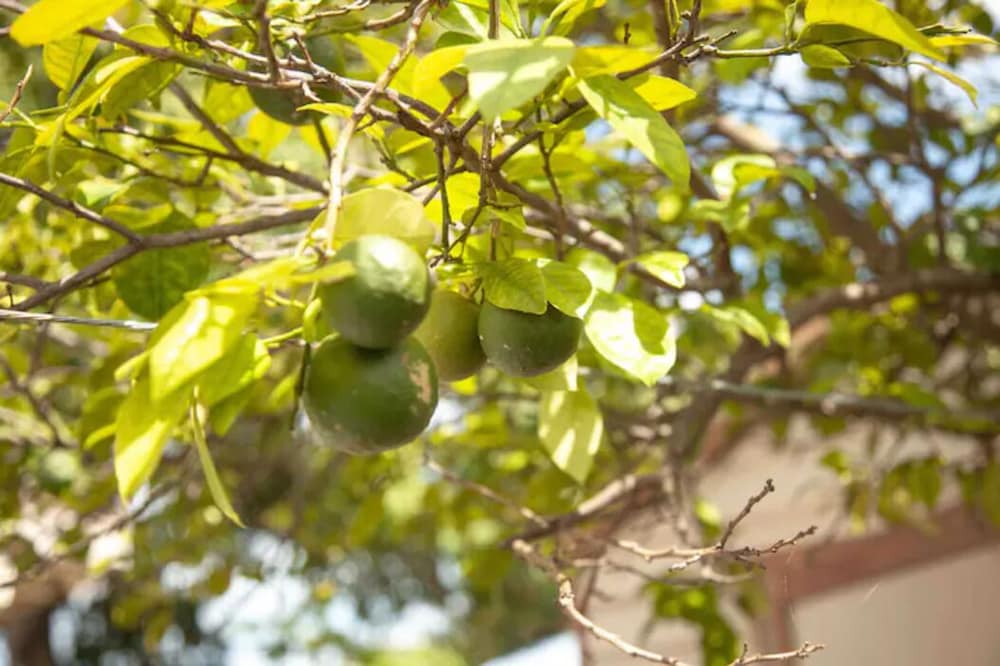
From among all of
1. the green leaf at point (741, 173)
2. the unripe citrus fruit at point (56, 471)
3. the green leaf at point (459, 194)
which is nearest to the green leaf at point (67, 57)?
the green leaf at point (459, 194)

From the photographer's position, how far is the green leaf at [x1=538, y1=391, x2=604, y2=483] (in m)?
0.93

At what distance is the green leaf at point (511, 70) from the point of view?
50 cm

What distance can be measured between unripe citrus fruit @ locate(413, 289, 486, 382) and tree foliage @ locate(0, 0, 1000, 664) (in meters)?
0.02

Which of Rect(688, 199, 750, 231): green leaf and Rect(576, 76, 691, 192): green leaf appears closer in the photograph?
Rect(576, 76, 691, 192): green leaf

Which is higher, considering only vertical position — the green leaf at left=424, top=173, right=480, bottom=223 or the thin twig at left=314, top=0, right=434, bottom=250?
the thin twig at left=314, top=0, right=434, bottom=250

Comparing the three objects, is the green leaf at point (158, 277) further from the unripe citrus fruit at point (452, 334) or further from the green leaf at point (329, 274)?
the green leaf at point (329, 274)

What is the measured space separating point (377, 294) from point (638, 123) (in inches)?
7.8

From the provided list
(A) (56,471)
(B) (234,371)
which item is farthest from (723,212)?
(A) (56,471)

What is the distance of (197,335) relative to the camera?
1.66ft

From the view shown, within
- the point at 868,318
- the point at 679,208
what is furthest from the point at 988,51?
the point at 679,208

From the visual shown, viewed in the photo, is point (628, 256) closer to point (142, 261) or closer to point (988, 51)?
point (142, 261)

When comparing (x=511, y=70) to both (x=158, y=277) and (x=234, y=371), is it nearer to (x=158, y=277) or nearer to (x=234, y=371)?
(x=234, y=371)

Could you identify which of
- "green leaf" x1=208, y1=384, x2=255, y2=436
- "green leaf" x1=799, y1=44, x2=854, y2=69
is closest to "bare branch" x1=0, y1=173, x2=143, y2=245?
"green leaf" x1=208, y1=384, x2=255, y2=436

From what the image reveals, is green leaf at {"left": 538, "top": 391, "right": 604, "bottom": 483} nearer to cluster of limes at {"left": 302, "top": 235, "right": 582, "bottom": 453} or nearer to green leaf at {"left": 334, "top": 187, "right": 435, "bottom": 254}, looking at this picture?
cluster of limes at {"left": 302, "top": 235, "right": 582, "bottom": 453}
